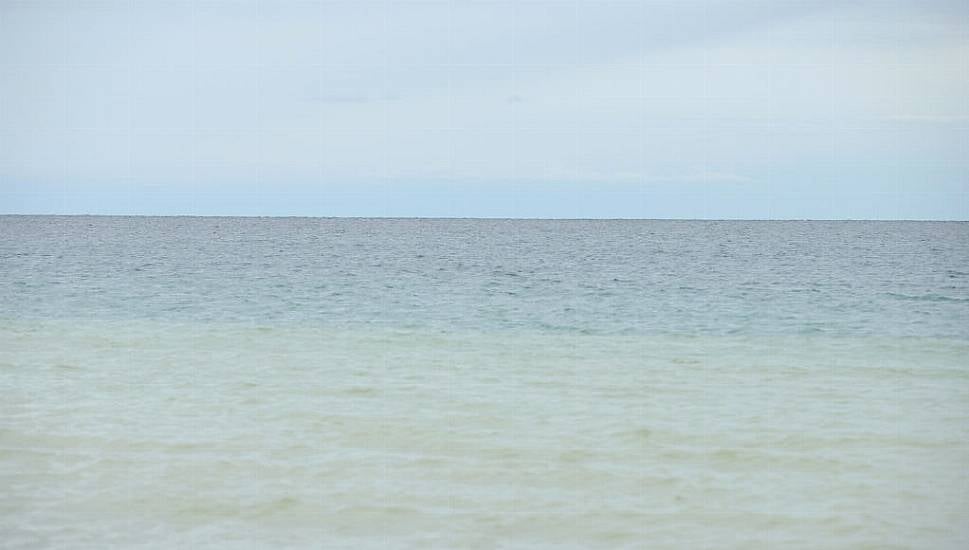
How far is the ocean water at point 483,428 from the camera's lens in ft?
23.3

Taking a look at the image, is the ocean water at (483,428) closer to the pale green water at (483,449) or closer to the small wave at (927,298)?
the pale green water at (483,449)

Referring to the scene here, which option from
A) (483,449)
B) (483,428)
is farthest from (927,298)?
Result: (483,449)

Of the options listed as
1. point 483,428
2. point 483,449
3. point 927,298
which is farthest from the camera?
point 927,298

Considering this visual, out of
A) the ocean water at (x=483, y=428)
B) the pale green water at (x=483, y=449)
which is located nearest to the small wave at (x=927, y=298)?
the ocean water at (x=483, y=428)

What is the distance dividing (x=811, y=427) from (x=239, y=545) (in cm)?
623

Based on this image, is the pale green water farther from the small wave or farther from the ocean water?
the small wave

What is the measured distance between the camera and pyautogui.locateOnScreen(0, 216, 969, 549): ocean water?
7094 mm

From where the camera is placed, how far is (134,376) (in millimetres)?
13305

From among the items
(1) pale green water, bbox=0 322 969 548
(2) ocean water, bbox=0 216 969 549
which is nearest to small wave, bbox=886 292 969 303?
(2) ocean water, bbox=0 216 969 549

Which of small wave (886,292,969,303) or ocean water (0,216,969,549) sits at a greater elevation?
small wave (886,292,969,303)

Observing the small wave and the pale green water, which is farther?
the small wave

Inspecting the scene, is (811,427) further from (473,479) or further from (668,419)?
(473,479)

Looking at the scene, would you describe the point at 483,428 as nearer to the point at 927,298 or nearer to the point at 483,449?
the point at 483,449

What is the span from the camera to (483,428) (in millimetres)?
9984
